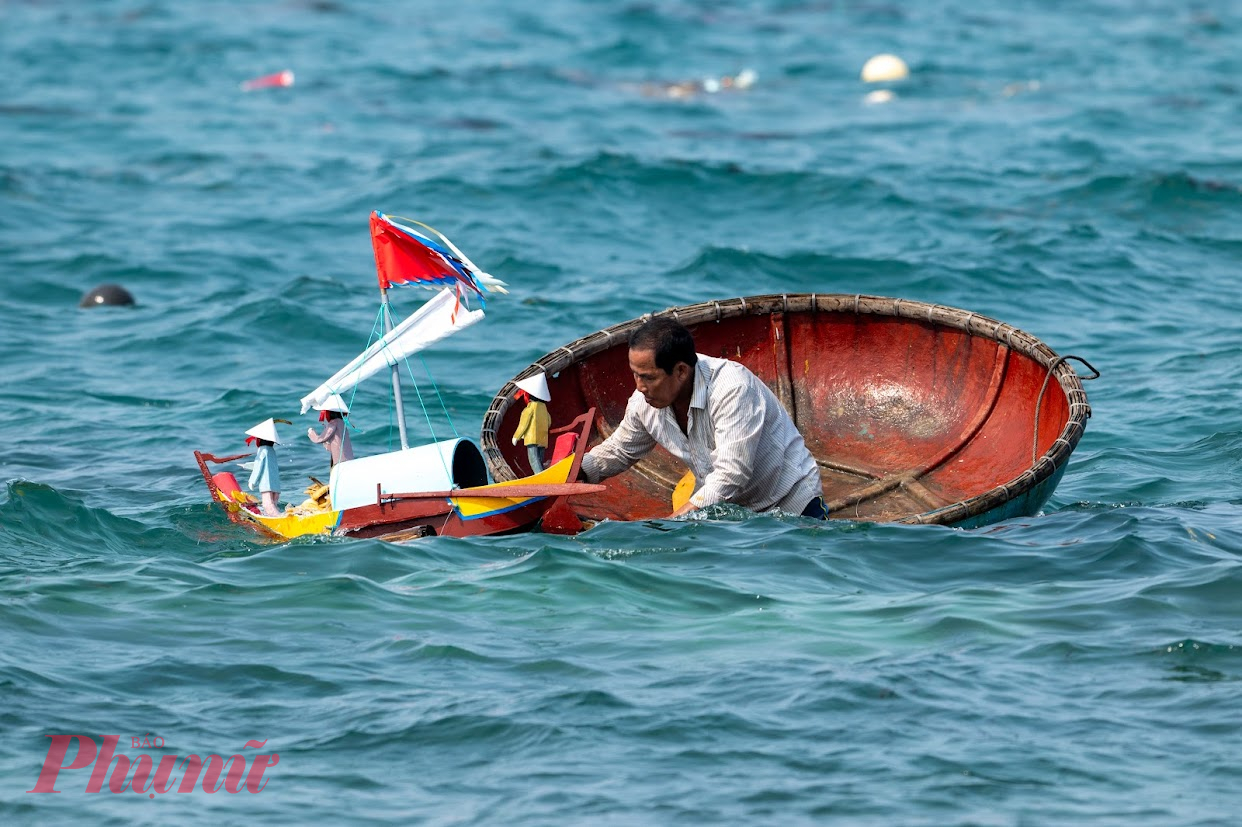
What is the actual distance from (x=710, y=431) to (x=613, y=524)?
2.31ft

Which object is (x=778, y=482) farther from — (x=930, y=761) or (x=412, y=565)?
(x=930, y=761)

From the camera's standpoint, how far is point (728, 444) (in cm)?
720

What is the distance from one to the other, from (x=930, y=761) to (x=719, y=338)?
4.48 meters

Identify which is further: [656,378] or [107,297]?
[107,297]

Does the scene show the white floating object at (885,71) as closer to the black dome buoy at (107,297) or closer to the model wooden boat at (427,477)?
the black dome buoy at (107,297)

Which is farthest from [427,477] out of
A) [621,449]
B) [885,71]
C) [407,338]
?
[885,71]

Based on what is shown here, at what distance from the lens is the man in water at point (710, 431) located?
23.2 ft

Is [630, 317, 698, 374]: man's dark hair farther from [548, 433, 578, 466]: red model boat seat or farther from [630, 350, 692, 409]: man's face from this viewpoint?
[548, 433, 578, 466]: red model boat seat

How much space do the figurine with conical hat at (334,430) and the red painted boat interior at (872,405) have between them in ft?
2.65

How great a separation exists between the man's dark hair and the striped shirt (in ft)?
0.59

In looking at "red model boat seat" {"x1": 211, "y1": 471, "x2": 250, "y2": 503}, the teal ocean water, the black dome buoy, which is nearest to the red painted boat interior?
the teal ocean water

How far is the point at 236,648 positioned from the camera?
6.38 metres

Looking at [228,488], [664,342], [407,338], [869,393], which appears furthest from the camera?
[869,393]

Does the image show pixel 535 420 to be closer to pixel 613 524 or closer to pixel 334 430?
pixel 613 524
